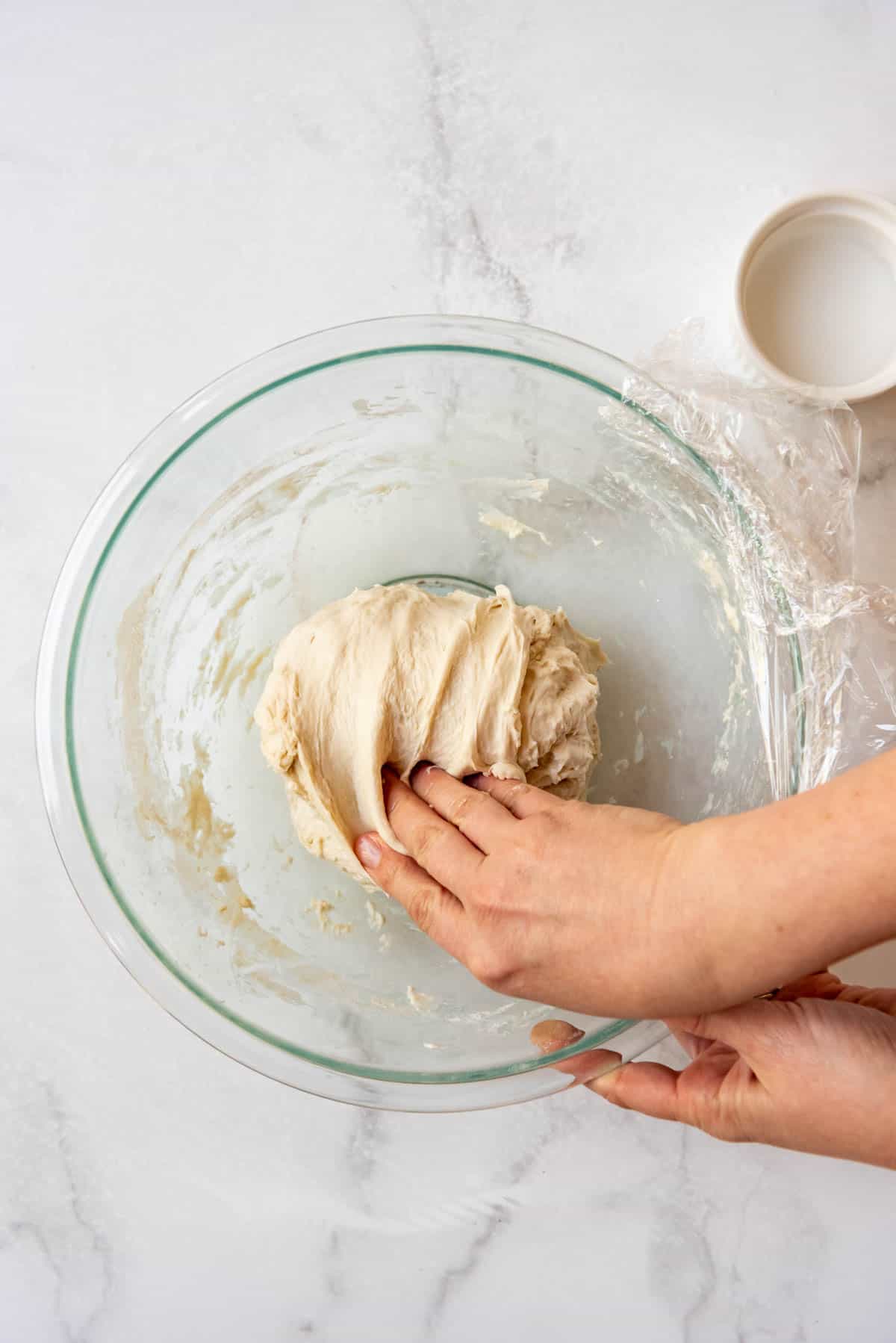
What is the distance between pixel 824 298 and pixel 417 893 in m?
0.89

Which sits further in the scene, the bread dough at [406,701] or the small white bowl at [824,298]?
the small white bowl at [824,298]

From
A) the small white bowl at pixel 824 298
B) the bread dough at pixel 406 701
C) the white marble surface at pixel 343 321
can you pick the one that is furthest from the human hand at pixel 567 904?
the small white bowl at pixel 824 298

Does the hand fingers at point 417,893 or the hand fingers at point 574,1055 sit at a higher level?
the hand fingers at point 417,893

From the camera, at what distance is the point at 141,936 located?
0.96 m

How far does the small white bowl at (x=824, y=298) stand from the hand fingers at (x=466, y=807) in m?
0.65

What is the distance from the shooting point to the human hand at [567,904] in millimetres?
698

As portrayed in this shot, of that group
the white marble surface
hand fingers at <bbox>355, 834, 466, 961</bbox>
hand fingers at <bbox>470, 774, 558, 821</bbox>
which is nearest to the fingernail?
hand fingers at <bbox>355, 834, 466, 961</bbox>

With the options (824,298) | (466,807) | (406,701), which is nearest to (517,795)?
(466,807)

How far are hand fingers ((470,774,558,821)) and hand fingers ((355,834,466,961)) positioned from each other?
0.34ft

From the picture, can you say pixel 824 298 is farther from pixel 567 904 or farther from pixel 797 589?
pixel 567 904

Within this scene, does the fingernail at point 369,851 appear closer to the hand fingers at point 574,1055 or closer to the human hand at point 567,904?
the human hand at point 567,904

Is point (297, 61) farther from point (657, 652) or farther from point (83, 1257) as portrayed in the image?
point (83, 1257)

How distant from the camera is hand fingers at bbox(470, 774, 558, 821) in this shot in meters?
0.87

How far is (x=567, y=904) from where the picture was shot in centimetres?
74
